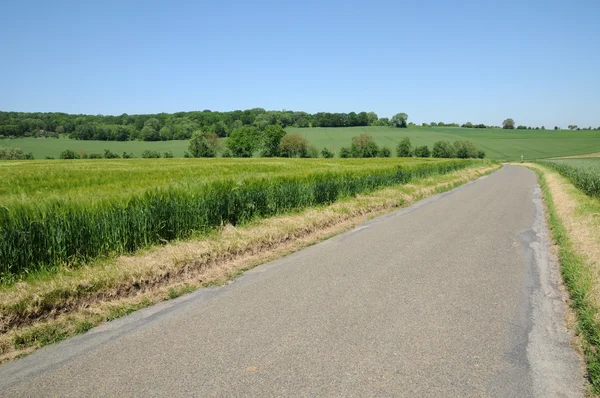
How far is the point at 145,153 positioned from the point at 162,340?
79522mm

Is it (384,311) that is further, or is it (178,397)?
(384,311)

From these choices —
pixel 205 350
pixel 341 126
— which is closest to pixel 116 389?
pixel 205 350

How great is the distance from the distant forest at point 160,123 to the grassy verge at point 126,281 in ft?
325

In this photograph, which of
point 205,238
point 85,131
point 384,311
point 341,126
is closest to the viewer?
point 384,311

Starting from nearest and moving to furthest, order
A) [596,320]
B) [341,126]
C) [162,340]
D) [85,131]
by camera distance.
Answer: [162,340] → [596,320] → [85,131] → [341,126]

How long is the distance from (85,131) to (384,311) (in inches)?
4346

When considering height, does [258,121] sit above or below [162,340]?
above

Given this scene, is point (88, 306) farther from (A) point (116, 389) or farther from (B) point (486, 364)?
(B) point (486, 364)

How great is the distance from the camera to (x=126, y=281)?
5867 mm

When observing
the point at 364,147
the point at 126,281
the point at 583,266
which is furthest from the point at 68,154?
the point at 583,266

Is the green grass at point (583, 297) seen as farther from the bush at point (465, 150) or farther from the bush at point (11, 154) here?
the bush at point (465, 150)

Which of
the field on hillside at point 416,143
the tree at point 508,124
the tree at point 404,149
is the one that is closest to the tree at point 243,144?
the field on hillside at point 416,143

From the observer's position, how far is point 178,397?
324 cm

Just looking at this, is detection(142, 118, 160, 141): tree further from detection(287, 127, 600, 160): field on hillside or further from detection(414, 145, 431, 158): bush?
detection(414, 145, 431, 158): bush
